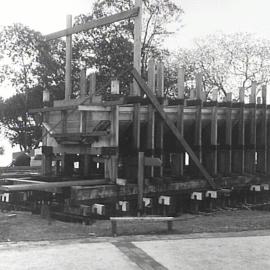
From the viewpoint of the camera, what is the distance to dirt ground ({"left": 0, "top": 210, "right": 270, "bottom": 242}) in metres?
8.59

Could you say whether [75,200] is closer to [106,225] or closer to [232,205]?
[106,225]

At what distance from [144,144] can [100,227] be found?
3.78m

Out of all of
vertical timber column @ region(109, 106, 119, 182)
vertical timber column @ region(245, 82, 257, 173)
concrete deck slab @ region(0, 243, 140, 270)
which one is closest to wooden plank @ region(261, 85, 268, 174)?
vertical timber column @ region(245, 82, 257, 173)

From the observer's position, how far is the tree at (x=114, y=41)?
27.6 metres

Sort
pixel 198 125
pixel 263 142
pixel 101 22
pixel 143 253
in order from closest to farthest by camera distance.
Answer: pixel 143 253 < pixel 101 22 < pixel 198 125 < pixel 263 142

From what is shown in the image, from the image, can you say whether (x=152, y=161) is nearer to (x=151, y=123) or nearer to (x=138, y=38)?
(x=151, y=123)

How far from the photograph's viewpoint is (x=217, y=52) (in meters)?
39.0

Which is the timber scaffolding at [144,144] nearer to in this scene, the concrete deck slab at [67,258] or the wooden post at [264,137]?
the wooden post at [264,137]

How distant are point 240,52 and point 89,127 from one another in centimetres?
2905

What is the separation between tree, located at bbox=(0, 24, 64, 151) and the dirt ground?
1997 centimetres

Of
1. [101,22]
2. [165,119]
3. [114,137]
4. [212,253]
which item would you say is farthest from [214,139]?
[212,253]

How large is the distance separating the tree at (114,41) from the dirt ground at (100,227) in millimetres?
16537

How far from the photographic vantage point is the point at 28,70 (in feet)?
103

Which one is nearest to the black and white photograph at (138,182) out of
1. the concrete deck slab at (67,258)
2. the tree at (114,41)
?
the concrete deck slab at (67,258)
